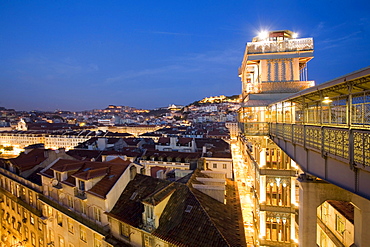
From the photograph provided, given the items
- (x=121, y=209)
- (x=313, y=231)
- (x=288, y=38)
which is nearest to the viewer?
(x=313, y=231)

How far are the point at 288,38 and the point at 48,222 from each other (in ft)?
87.1

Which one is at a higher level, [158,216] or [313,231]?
[313,231]

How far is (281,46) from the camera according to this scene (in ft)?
53.3

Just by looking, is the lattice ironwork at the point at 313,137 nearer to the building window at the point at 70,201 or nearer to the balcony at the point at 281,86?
the balcony at the point at 281,86

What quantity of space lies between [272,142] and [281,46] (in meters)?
7.70

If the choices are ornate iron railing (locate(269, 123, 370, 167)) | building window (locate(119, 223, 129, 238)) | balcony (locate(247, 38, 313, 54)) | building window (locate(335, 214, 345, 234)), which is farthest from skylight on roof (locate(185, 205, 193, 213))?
balcony (locate(247, 38, 313, 54))

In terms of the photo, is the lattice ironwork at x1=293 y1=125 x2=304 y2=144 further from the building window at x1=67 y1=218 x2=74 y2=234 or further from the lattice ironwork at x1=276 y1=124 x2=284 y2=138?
the building window at x1=67 y1=218 x2=74 y2=234

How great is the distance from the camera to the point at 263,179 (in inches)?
626

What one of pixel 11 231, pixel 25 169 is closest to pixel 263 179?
pixel 25 169

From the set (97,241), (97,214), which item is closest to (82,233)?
(97,241)

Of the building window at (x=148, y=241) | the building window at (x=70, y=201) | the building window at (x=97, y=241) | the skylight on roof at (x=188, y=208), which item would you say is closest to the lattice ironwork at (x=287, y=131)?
the skylight on roof at (x=188, y=208)

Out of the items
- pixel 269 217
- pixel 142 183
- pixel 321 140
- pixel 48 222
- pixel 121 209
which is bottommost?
pixel 48 222

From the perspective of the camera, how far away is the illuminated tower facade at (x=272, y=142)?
1537 cm

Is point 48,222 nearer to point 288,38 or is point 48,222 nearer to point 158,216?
point 158,216
